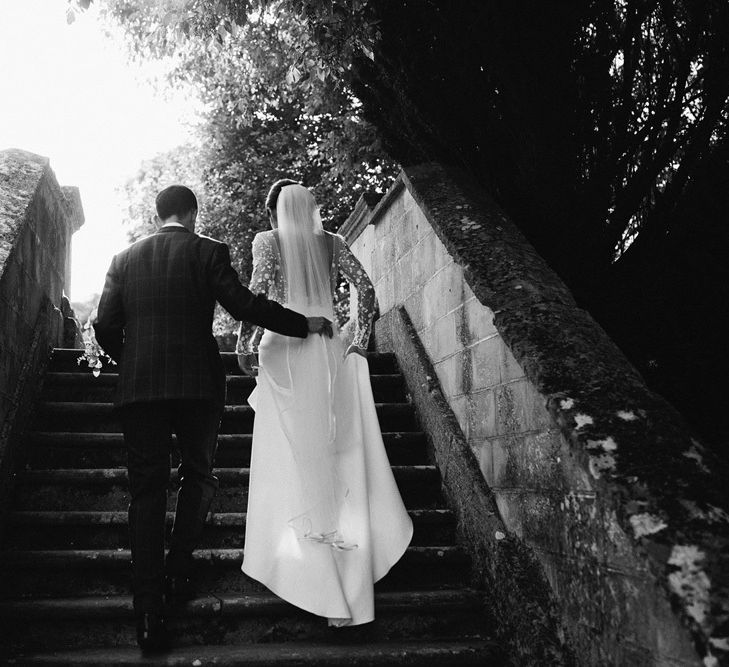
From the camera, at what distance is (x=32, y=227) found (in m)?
4.47

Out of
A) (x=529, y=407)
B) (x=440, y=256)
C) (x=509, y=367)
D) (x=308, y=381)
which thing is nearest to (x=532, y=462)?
(x=529, y=407)

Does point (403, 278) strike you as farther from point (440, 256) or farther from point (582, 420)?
point (582, 420)

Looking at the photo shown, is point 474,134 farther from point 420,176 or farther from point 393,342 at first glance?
point 393,342

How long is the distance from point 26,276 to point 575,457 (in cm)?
329

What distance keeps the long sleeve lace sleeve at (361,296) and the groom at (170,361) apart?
593 mm

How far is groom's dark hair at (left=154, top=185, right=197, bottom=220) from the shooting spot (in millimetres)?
3393

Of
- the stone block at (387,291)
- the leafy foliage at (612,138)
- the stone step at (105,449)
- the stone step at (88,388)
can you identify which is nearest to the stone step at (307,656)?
the stone step at (105,449)

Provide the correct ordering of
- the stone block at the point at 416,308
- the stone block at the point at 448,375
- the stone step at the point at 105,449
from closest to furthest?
the stone block at the point at 448,375 → the stone step at the point at 105,449 → the stone block at the point at 416,308

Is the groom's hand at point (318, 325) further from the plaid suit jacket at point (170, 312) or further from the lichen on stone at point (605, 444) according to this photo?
the lichen on stone at point (605, 444)

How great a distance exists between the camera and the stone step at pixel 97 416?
14.4ft

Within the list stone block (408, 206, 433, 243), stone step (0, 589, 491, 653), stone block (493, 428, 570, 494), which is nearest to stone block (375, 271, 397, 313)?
stone block (408, 206, 433, 243)

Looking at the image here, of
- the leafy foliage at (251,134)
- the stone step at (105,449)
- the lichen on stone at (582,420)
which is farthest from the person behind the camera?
the leafy foliage at (251,134)

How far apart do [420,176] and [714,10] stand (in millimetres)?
1755

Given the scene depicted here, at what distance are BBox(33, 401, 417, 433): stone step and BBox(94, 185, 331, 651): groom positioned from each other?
121cm
